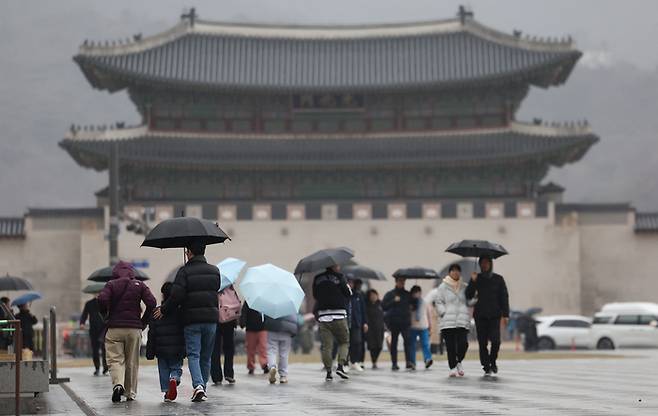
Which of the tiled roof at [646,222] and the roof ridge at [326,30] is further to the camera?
the roof ridge at [326,30]

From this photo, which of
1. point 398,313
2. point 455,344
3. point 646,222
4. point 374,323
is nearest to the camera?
point 455,344

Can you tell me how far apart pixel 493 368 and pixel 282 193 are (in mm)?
30180

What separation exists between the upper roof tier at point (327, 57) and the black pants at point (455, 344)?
29.3 metres

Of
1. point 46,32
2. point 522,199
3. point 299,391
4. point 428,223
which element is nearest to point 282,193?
point 428,223

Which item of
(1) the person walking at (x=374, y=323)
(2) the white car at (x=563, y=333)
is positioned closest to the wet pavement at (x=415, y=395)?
(1) the person walking at (x=374, y=323)

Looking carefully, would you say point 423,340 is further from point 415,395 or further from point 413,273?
point 415,395

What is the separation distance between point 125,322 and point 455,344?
20.5 ft

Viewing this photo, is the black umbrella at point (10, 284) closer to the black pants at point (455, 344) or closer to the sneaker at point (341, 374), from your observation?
the sneaker at point (341, 374)

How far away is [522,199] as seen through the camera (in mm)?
49031

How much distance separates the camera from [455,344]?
20.1m

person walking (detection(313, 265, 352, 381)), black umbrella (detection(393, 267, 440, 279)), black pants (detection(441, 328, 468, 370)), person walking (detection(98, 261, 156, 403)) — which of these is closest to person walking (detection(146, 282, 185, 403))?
person walking (detection(98, 261, 156, 403))

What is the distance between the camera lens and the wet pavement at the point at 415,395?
526 inches

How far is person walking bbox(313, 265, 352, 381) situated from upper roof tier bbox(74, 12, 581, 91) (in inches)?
1164

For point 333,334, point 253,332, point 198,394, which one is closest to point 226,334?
point 253,332
